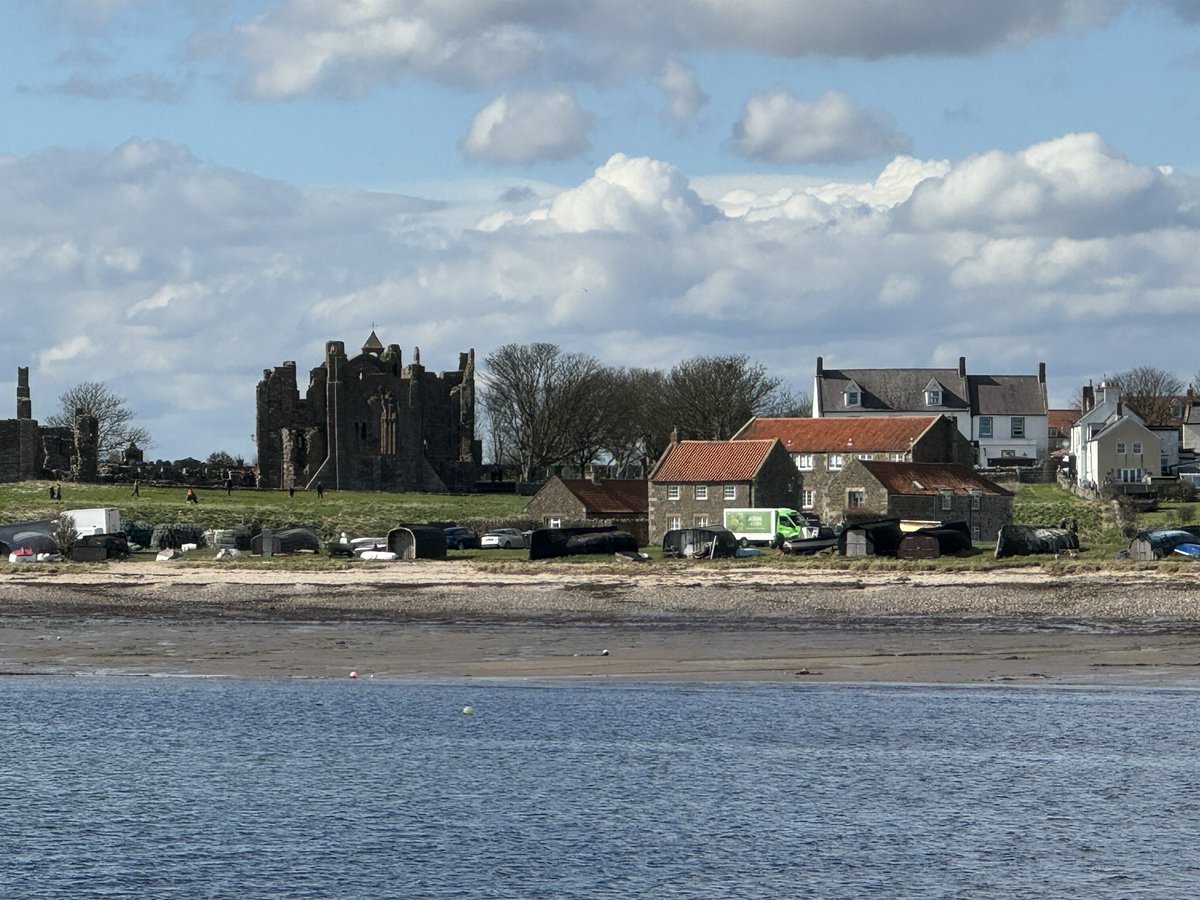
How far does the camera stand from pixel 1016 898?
67.2 ft

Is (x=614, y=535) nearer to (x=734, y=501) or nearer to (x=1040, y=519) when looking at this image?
(x=734, y=501)

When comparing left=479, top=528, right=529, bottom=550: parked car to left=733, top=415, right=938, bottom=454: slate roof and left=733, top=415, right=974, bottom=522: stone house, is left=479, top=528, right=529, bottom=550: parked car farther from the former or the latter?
left=733, top=415, right=938, bottom=454: slate roof

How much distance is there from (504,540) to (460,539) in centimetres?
234

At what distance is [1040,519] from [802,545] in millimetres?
24188

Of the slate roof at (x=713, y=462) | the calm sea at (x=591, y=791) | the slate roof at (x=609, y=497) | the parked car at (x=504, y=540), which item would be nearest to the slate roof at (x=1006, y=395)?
the slate roof at (x=609, y=497)

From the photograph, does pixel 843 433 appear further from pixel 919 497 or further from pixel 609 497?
pixel 919 497

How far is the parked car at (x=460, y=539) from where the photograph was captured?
78.9m

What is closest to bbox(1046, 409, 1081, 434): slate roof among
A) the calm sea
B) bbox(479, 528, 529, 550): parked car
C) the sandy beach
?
bbox(479, 528, 529, 550): parked car

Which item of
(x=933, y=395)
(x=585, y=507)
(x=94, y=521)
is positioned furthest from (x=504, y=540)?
(x=933, y=395)

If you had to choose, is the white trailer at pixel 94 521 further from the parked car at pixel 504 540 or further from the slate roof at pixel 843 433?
the slate roof at pixel 843 433

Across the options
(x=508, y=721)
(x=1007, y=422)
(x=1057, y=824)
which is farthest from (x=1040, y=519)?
(x=1057, y=824)

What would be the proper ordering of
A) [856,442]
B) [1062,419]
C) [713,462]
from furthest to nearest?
[1062,419], [856,442], [713,462]

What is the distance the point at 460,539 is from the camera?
79250mm

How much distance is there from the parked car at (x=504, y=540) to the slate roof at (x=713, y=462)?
8.40 m
